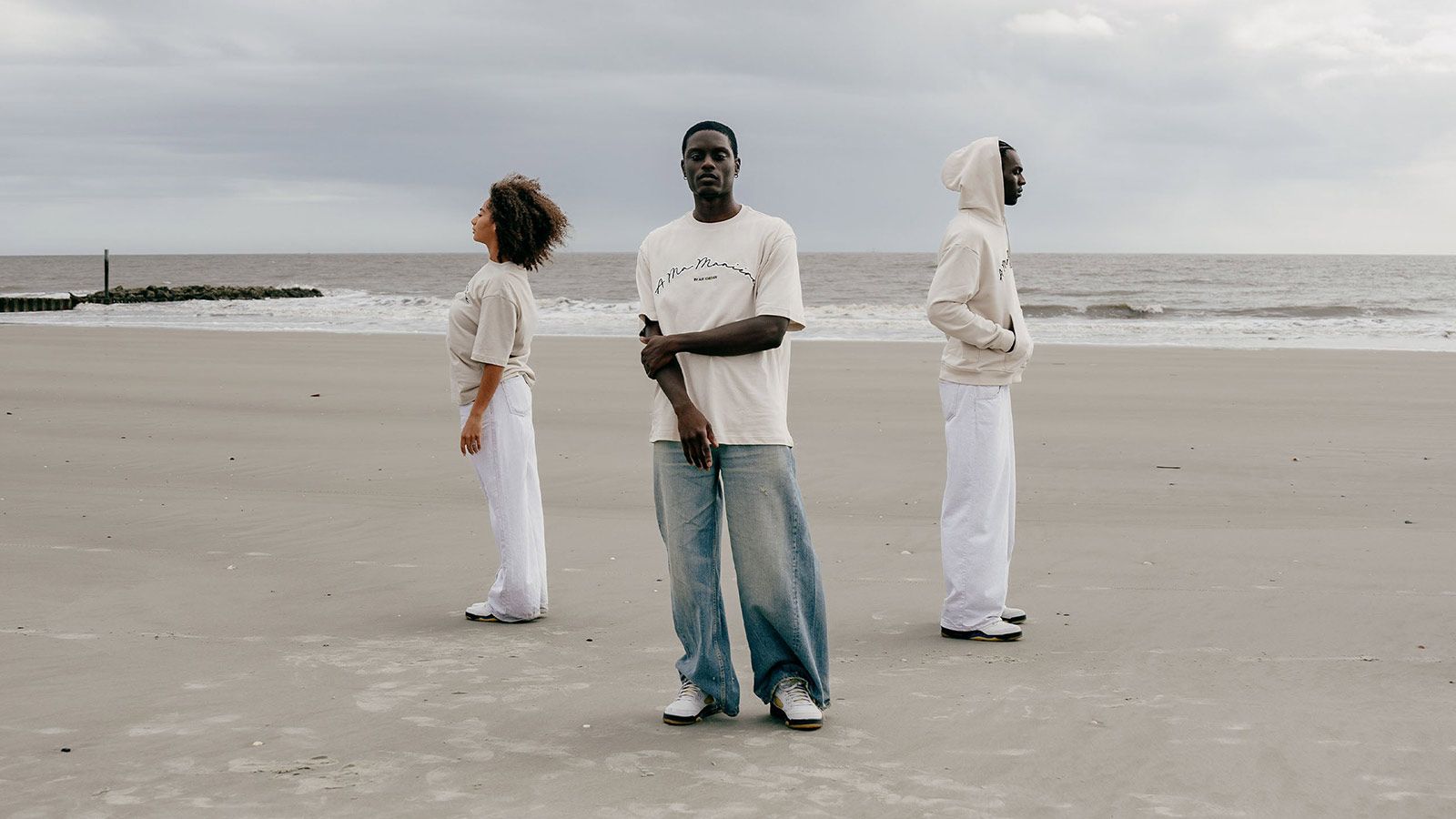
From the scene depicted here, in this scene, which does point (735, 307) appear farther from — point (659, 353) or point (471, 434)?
point (471, 434)

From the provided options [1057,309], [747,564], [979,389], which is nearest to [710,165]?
[747,564]

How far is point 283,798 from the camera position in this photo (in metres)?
3.27

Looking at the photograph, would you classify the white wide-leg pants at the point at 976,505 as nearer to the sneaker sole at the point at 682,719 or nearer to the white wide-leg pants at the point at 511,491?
the sneaker sole at the point at 682,719

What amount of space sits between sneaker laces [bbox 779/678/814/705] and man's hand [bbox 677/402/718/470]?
0.76 meters

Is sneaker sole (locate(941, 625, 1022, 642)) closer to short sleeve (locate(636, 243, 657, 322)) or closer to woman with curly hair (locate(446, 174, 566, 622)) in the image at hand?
woman with curly hair (locate(446, 174, 566, 622))

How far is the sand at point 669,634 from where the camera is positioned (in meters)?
3.41

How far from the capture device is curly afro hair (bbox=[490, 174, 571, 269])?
5.14 meters

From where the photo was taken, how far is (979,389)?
5.03 meters

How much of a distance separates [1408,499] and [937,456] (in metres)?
3.29

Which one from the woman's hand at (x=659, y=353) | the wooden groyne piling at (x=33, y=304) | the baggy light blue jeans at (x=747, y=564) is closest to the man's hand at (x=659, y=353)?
the woman's hand at (x=659, y=353)

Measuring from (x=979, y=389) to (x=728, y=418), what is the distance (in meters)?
1.73

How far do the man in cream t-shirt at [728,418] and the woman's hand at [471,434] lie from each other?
1562 mm

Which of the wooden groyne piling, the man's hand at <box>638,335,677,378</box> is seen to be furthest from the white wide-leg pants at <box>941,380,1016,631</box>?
the wooden groyne piling

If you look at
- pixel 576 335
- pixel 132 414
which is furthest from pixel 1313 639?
pixel 576 335
